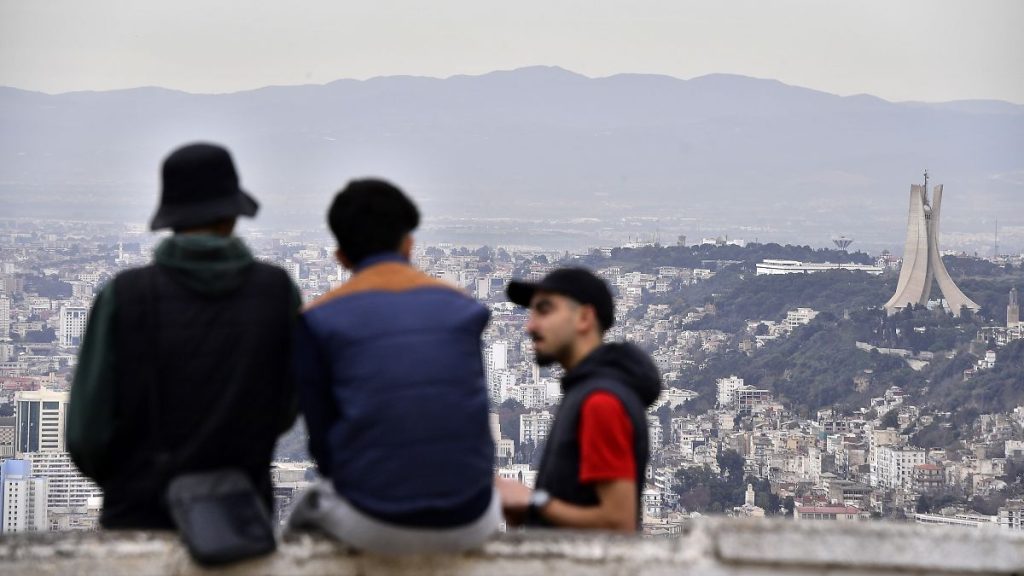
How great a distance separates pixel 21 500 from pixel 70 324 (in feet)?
64.9

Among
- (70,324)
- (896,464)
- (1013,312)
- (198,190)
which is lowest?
(896,464)

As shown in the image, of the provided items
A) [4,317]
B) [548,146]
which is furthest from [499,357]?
[548,146]

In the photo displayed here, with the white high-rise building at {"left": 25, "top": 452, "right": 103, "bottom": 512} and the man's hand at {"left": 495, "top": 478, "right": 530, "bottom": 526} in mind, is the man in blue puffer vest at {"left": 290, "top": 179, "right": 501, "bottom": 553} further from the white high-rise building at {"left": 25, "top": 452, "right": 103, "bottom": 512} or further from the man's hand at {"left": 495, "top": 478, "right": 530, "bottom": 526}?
the white high-rise building at {"left": 25, "top": 452, "right": 103, "bottom": 512}

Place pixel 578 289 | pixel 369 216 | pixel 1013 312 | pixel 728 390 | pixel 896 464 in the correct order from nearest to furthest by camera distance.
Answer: pixel 369 216, pixel 578 289, pixel 896 464, pixel 728 390, pixel 1013 312

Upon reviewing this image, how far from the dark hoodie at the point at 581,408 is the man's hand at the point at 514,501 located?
0.11 ft

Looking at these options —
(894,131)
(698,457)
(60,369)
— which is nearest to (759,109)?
(894,131)

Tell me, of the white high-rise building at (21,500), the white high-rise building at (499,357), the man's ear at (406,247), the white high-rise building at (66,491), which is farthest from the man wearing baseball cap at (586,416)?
the white high-rise building at (499,357)

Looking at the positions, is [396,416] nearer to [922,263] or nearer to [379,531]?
[379,531]

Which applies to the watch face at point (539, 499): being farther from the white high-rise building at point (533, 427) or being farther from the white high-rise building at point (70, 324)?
the white high-rise building at point (70, 324)

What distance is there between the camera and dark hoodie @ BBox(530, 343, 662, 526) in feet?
10.8

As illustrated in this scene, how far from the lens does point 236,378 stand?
3.04 metres

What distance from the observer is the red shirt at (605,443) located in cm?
324

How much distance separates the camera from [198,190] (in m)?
3.15

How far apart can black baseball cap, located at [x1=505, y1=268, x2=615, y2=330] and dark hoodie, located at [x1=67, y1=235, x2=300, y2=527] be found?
64 cm
